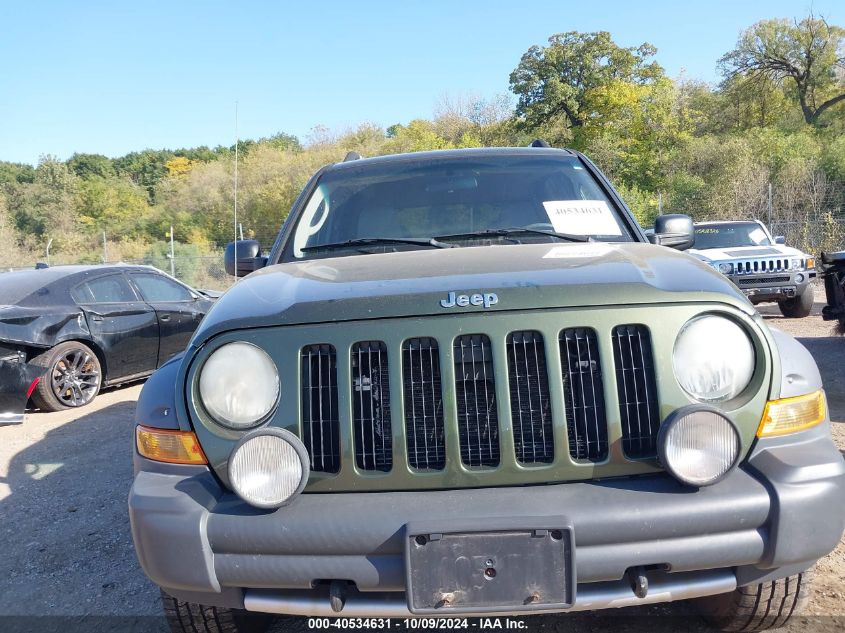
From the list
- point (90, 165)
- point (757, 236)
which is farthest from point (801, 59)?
point (90, 165)

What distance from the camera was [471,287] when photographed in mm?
2066

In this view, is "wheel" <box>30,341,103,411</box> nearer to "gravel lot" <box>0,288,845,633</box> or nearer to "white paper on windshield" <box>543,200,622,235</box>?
"gravel lot" <box>0,288,845,633</box>

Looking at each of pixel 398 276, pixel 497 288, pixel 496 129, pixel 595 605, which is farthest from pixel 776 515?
pixel 496 129

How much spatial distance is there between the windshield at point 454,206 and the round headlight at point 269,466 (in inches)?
50.1

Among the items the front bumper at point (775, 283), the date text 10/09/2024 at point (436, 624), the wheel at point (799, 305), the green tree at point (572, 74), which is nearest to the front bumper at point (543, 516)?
the date text 10/09/2024 at point (436, 624)

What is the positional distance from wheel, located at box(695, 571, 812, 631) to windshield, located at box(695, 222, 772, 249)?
10.4 metres

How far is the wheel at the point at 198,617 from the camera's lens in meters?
2.27

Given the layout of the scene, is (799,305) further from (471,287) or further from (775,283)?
(471,287)

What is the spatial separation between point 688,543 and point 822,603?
4.10 feet

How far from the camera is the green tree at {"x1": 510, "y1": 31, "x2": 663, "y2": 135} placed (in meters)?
39.3

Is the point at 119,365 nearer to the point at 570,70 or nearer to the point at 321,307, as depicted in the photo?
the point at 321,307

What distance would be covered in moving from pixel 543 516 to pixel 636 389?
0.48 m

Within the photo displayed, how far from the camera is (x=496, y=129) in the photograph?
44562 mm

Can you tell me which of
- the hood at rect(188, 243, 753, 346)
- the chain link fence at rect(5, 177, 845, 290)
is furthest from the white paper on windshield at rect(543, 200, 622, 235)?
the chain link fence at rect(5, 177, 845, 290)
